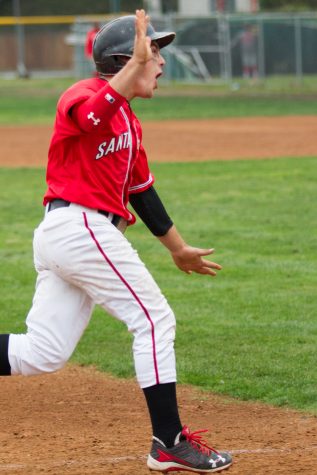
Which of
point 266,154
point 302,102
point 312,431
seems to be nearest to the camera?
point 312,431

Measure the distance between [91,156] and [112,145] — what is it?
99 millimetres

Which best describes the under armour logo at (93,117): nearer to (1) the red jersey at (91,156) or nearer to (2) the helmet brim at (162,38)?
(1) the red jersey at (91,156)

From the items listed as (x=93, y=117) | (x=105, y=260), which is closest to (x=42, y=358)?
(x=105, y=260)

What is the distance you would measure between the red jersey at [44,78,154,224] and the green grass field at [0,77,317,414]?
6.05ft

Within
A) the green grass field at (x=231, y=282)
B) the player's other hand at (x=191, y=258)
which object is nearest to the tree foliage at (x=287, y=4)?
the green grass field at (x=231, y=282)

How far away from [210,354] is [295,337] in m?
0.64

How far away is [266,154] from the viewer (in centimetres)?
1684

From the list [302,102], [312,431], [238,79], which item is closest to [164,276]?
[312,431]

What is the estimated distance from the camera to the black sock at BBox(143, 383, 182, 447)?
4.31 metres

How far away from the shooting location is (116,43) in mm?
4340

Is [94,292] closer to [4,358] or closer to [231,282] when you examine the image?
Result: [4,358]

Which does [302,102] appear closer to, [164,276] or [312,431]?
[164,276]

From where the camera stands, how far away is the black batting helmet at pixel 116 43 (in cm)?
433

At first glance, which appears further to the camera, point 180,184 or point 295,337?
point 180,184
